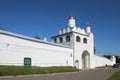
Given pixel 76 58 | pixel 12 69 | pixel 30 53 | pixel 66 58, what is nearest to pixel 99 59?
pixel 76 58

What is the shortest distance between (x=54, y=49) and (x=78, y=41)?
32.5ft

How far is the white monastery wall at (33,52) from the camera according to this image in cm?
2180

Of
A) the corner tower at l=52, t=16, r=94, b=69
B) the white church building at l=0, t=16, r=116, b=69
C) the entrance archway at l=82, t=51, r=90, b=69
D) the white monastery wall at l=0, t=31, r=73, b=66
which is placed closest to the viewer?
the white monastery wall at l=0, t=31, r=73, b=66

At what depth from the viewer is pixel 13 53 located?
22812 mm

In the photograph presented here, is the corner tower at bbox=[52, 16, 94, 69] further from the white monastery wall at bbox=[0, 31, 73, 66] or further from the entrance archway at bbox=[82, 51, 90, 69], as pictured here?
the white monastery wall at bbox=[0, 31, 73, 66]

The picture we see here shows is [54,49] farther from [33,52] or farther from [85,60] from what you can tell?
[85,60]

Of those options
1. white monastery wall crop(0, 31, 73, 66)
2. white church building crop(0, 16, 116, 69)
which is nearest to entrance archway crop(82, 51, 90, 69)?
white church building crop(0, 16, 116, 69)

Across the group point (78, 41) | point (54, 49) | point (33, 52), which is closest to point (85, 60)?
point (78, 41)

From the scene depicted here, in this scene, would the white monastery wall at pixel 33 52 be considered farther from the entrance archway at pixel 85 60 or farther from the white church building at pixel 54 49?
the entrance archway at pixel 85 60

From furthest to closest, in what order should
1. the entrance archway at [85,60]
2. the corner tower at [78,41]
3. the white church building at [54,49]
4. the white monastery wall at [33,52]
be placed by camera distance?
the entrance archway at [85,60]
the corner tower at [78,41]
the white church building at [54,49]
the white monastery wall at [33,52]

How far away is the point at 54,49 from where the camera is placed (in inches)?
1226

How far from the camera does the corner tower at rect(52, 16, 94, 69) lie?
38.0 meters

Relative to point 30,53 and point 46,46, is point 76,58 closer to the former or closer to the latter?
point 46,46

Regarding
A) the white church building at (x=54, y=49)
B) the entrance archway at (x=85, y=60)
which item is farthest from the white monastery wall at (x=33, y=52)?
the entrance archway at (x=85, y=60)
